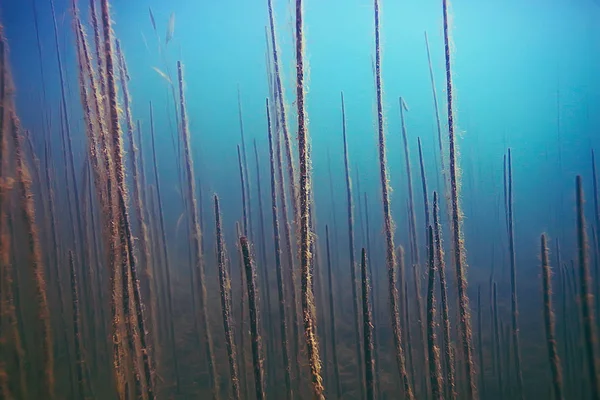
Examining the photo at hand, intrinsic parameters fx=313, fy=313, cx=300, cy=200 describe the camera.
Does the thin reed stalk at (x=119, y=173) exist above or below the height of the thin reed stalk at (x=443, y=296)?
above

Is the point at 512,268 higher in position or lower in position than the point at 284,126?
lower

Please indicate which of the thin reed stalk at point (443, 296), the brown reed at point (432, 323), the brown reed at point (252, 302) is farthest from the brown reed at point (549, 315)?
the brown reed at point (252, 302)

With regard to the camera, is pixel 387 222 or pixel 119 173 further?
pixel 387 222

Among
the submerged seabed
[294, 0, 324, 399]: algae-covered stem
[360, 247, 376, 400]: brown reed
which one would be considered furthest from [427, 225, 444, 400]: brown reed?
[294, 0, 324, 399]: algae-covered stem

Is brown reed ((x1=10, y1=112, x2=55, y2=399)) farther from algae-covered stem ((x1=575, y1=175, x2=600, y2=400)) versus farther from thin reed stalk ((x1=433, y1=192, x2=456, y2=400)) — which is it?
algae-covered stem ((x1=575, y1=175, x2=600, y2=400))

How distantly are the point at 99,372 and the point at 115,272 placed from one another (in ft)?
10.9

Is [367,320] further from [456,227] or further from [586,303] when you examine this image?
[586,303]

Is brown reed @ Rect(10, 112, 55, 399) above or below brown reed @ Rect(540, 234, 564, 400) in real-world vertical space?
above

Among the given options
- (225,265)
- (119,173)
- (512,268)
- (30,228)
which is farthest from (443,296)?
(30,228)

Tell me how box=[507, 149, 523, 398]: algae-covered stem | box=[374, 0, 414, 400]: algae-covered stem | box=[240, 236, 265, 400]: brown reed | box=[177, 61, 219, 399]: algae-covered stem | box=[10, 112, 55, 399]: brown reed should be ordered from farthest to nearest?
box=[177, 61, 219, 399]: algae-covered stem, box=[507, 149, 523, 398]: algae-covered stem, box=[374, 0, 414, 400]: algae-covered stem, box=[10, 112, 55, 399]: brown reed, box=[240, 236, 265, 400]: brown reed

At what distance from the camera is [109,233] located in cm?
221

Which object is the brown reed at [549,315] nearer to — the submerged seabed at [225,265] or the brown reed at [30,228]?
the submerged seabed at [225,265]

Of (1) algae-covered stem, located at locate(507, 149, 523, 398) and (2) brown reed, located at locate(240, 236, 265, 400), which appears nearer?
(2) brown reed, located at locate(240, 236, 265, 400)

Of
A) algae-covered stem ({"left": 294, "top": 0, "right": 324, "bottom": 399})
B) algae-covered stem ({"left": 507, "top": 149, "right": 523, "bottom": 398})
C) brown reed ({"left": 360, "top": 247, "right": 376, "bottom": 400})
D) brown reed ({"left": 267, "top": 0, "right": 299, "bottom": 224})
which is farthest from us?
algae-covered stem ({"left": 507, "top": 149, "right": 523, "bottom": 398})
